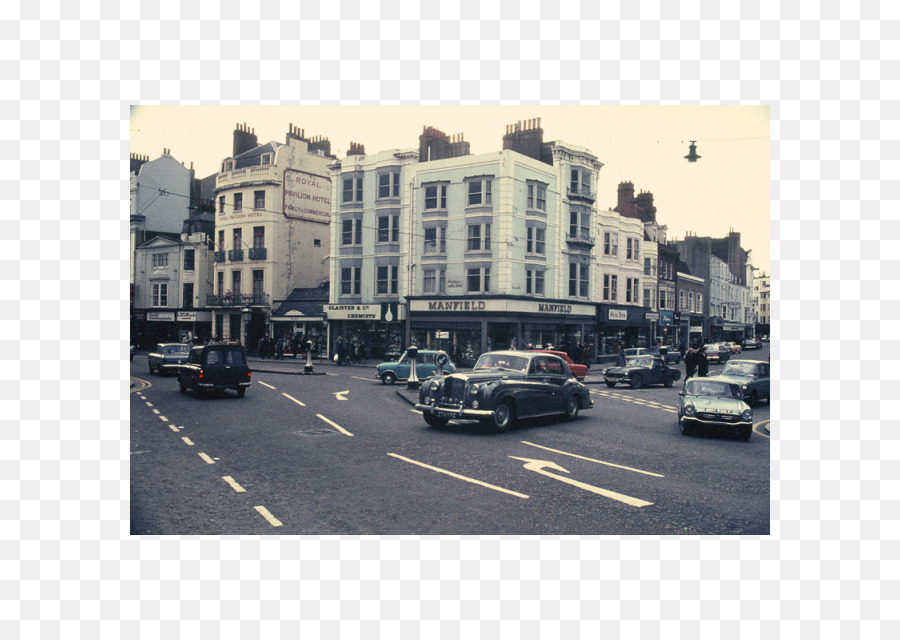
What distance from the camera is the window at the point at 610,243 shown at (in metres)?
44.1

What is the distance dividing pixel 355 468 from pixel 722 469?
5.99 meters

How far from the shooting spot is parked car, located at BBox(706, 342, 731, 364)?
41.2 m

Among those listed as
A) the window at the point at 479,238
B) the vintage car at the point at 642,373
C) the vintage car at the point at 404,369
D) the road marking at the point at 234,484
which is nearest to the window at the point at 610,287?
the window at the point at 479,238

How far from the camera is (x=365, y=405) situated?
18281mm

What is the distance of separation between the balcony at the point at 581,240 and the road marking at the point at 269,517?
112 ft

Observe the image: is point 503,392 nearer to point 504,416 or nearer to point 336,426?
point 504,416

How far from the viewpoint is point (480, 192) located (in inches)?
1433

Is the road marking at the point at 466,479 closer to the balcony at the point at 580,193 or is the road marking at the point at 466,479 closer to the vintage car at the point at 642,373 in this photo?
the vintage car at the point at 642,373

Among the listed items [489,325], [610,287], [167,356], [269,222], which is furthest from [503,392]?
[269,222]

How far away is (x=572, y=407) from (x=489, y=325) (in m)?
20.3

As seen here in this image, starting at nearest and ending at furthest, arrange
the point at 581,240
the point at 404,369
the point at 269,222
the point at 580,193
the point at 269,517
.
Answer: the point at 269,517
the point at 404,369
the point at 580,193
the point at 581,240
the point at 269,222

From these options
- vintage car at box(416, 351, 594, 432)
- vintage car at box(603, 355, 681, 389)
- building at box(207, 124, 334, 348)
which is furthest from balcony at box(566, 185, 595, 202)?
vintage car at box(416, 351, 594, 432)

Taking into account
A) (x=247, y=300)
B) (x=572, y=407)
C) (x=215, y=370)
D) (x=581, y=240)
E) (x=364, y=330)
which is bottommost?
(x=572, y=407)
